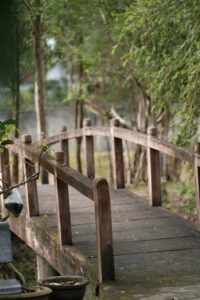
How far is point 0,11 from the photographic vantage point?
2.46 metres

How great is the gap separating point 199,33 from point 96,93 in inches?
369

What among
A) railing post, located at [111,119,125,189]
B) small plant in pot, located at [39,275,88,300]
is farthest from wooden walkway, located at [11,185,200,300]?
railing post, located at [111,119,125,189]

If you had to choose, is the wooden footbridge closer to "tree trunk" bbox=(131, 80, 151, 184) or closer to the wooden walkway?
the wooden walkway

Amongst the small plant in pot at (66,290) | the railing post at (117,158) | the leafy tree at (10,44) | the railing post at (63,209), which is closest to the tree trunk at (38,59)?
the railing post at (117,158)

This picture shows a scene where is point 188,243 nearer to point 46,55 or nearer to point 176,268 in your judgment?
point 176,268

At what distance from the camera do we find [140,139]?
935cm

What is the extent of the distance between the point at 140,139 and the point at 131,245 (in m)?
2.22

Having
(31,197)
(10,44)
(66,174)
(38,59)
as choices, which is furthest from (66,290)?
(38,59)

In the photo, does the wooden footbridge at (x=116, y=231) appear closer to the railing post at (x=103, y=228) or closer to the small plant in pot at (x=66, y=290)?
the railing post at (x=103, y=228)

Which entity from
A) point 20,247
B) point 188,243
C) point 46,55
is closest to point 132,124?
point 46,55

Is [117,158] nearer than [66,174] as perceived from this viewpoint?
No

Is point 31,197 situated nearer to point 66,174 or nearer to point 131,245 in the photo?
point 131,245

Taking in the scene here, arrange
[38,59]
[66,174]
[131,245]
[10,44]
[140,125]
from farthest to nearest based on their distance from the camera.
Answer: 1. [140,125]
2. [38,59]
3. [131,245]
4. [66,174]
5. [10,44]

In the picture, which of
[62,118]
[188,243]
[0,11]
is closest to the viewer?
[0,11]
